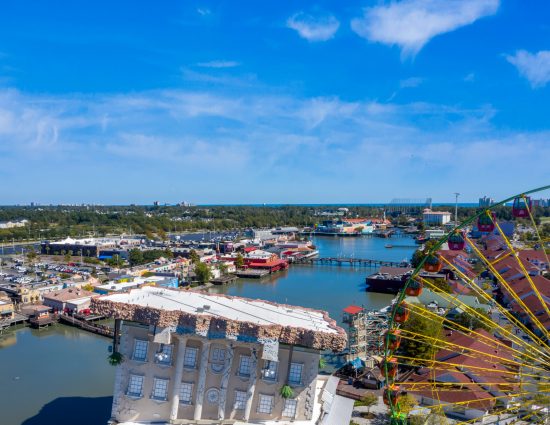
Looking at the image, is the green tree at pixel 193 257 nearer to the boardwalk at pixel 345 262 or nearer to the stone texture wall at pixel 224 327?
the boardwalk at pixel 345 262

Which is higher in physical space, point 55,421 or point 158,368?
point 158,368

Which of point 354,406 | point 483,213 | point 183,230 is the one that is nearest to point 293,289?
point 354,406

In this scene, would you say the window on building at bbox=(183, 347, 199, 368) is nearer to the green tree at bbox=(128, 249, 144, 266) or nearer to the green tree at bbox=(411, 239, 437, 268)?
the green tree at bbox=(411, 239, 437, 268)

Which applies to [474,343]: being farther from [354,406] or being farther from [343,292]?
[343,292]

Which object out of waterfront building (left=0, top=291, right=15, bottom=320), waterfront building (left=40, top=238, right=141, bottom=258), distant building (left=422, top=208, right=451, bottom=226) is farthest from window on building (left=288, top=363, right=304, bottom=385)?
distant building (left=422, top=208, right=451, bottom=226)

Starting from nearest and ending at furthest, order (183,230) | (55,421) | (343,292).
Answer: (55,421) < (343,292) < (183,230)

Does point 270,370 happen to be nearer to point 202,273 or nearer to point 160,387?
point 160,387

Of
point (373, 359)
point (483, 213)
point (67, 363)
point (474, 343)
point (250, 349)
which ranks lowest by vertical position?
point (67, 363)
